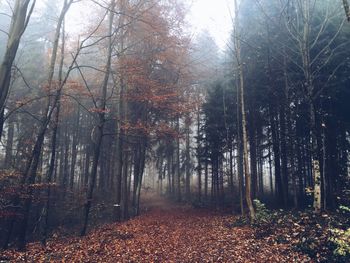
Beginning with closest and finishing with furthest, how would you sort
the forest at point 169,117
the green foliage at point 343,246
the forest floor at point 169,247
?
the green foliage at point 343,246, the forest floor at point 169,247, the forest at point 169,117

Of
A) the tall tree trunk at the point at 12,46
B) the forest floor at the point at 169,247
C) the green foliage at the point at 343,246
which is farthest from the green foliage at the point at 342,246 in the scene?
the tall tree trunk at the point at 12,46

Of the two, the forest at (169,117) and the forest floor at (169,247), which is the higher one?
the forest at (169,117)

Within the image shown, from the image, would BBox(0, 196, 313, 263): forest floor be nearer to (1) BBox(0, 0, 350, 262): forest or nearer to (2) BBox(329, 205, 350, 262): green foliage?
(1) BBox(0, 0, 350, 262): forest

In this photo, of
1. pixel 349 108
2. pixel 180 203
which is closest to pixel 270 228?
pixel 349 108

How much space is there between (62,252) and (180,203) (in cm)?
1854

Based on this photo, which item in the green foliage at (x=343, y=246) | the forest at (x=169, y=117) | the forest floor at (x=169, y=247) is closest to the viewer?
the green foliage at (x=343, y=246)

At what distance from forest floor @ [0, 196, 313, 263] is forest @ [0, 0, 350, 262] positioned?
0.07 m

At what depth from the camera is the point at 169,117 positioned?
72.7ft

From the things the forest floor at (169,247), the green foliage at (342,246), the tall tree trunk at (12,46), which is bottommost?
the forest floor at (169,247)

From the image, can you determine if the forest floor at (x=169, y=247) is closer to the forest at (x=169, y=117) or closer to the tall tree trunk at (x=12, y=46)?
the forest at (x=169, y=117)

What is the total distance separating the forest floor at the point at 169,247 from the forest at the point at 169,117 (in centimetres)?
7

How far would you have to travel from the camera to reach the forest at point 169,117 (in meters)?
10.7

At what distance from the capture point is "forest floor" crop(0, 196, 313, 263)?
31.8 ft

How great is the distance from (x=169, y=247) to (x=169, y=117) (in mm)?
11967
